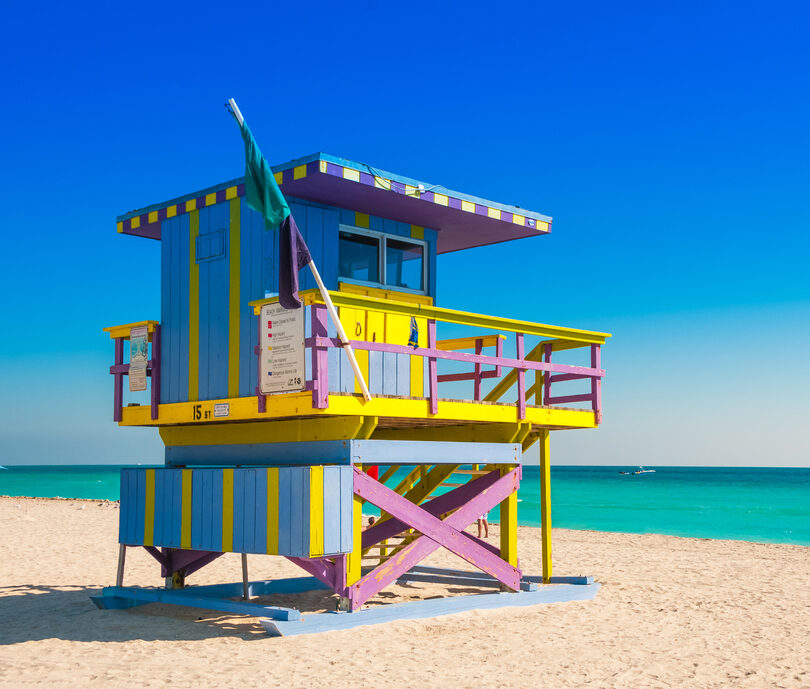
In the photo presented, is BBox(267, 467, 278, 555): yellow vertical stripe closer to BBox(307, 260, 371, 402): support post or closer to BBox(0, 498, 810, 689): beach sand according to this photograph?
BBox(0, 498, 810, 689): beach sand

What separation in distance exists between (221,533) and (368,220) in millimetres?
4012

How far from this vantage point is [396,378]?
1068cm

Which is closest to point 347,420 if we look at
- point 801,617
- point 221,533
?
point 221,533

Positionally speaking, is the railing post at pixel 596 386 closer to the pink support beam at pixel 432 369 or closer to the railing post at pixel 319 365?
the pink support beam at pixel 432 369

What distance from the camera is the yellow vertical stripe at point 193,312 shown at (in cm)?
1123

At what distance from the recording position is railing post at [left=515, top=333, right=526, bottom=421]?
1108cm

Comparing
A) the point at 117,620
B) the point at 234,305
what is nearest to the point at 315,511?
the point at 234,305

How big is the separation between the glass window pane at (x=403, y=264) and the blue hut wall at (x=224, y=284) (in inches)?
5.8

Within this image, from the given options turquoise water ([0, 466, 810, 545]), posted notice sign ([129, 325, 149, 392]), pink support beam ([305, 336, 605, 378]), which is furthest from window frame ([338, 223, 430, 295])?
turquoise water ([0, 466, 810, 545])

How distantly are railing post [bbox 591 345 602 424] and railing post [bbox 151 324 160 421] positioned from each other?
17.8 feet

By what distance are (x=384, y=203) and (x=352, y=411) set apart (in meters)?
2.83

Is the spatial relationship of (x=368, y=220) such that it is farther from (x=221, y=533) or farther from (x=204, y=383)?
(x=221, y=533)

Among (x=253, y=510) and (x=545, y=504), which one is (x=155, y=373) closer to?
(x=253, y=510)

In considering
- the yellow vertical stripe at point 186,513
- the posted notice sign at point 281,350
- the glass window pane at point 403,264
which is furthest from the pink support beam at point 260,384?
the glass window pane at point 403,264
